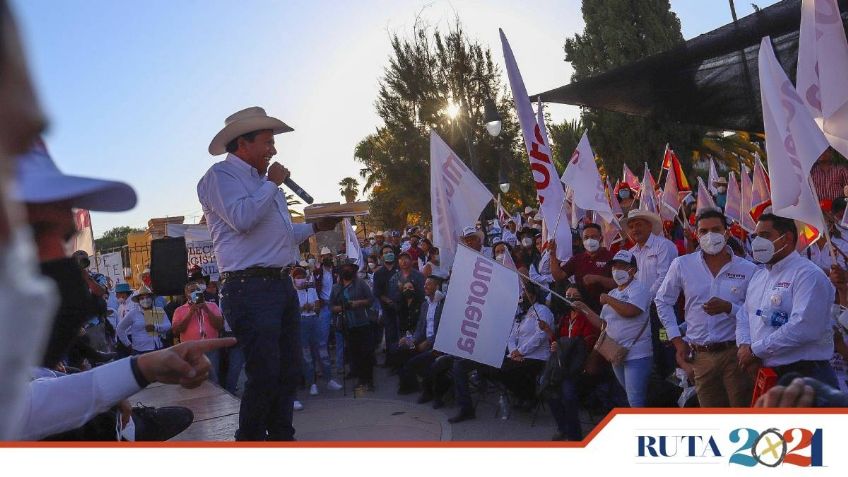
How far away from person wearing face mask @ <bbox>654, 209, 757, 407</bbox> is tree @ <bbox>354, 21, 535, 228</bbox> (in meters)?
18.6

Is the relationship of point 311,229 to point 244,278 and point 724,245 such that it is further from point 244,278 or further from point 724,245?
point 724,245

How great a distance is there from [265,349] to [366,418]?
360 cm

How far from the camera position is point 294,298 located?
3650 millimetres

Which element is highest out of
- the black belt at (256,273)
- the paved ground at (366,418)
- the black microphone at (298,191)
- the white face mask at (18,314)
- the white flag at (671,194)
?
the black microphone at (298,191)

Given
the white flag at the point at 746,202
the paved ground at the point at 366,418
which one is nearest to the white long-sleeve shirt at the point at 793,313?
the paved ground at the point at 366,418

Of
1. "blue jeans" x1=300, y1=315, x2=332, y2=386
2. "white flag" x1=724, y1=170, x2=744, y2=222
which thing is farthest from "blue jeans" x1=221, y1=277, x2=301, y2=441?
"white flag" x1=724, y1=170, x2=744, y2=222

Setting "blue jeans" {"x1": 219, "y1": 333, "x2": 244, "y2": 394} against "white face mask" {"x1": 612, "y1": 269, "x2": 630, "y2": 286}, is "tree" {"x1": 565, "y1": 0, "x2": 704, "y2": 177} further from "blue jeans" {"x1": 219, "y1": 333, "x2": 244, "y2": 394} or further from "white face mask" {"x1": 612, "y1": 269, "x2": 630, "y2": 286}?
"white face mask" {"x1": 612, "y1": 269, "x2": 630, "y2": 286}

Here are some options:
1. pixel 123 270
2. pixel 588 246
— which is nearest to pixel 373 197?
pixel 123 270

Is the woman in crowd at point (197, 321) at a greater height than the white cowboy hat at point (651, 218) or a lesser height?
lesser

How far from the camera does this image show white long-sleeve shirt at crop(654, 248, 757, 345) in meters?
4.52

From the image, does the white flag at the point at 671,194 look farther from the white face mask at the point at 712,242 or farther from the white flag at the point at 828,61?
the white flag at the point at 828,61

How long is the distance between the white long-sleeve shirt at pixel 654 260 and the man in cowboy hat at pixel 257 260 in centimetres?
318

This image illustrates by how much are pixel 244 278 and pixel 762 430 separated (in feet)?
7.25

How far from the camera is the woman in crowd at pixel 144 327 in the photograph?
8.73 meters
